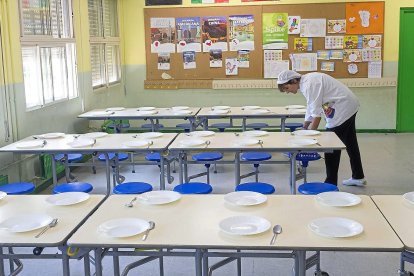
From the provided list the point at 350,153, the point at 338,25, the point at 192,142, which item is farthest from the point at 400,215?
the point at 338,25

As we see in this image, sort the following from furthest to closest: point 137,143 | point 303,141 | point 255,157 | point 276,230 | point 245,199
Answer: point 255,157
point 137,143
point 303,141
point 245,199
point 276,230

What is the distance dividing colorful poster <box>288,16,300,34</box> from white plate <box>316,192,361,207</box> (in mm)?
5987

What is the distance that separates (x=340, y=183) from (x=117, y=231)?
13.1 ft

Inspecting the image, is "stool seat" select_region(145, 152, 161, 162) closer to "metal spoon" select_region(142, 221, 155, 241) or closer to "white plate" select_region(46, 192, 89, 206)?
"white plate" select_region(46, 192, 89, 206)

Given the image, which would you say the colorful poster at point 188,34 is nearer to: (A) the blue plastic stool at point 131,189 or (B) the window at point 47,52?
(B) the window at point 47,52

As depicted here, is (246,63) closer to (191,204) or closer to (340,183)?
(340,183)

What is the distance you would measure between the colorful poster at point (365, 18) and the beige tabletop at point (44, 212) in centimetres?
651

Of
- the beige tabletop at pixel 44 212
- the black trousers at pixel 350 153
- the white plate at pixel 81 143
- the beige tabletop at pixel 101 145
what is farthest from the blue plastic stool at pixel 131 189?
the black trousers at pixel 350 153

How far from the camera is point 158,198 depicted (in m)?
3.04

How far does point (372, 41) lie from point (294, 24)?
131 centimetres

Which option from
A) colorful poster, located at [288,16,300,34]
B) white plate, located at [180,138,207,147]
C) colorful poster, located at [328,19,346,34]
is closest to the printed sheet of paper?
colorful poster, located at [288,16,300,34]

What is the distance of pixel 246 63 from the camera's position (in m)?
8.74

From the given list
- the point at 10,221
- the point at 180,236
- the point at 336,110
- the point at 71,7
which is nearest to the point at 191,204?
the point at 180,236

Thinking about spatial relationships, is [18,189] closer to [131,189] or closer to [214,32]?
[131,189]
